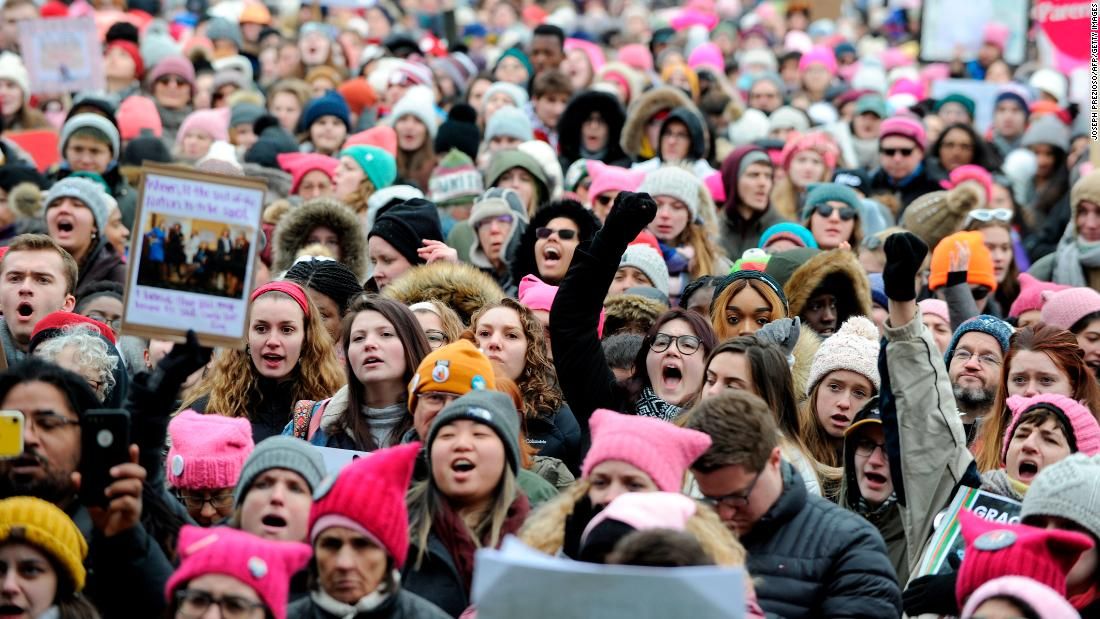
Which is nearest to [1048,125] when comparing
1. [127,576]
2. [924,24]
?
[924,24]

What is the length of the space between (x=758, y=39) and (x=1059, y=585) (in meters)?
16.1

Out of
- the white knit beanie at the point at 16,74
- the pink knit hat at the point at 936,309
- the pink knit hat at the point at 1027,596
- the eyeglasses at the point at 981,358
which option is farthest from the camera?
the white knit beanie at the point at 16,74

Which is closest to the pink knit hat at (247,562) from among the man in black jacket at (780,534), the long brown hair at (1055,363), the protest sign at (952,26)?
the man in black jacket at (780,534)

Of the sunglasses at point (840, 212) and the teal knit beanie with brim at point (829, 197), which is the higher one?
the teal knit beanie with brim at point (829, 197)

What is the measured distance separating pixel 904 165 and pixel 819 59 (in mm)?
5359

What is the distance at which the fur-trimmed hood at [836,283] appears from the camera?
30.3ft

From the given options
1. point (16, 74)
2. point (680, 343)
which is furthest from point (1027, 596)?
point (16, 74)

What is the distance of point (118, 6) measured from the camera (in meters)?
21.9

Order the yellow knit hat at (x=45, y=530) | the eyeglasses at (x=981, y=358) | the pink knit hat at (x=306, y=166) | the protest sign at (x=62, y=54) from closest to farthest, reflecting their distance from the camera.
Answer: the yellow knit hat at (x=45, y=530), the eyeglasses at (x=981, y=358), the pink knit hat at (x=306, y=166), the protest sign at (x=62, y=54)

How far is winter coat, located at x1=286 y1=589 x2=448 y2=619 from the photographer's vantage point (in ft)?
18.1

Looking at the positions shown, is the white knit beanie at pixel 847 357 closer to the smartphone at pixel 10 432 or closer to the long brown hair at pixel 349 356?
the long brown hair at pixel 349 356

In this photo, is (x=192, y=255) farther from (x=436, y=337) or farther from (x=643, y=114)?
(x=643, y=114)

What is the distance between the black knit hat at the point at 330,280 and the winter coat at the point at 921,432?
3.26m

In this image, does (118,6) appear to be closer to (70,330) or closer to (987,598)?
(70,330)
